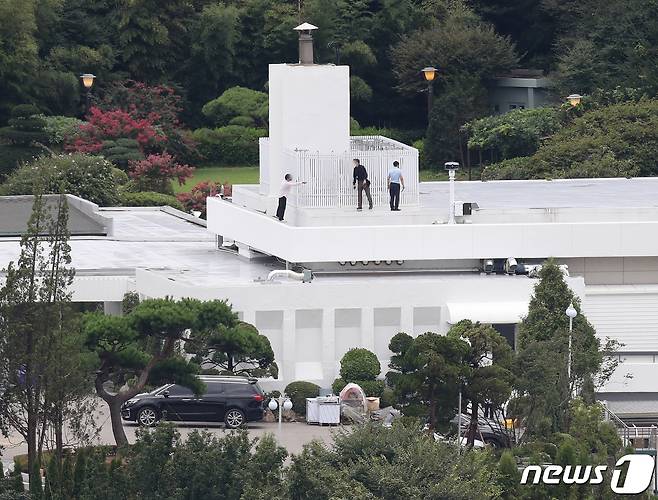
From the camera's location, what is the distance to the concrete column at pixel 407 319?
45.5 metres

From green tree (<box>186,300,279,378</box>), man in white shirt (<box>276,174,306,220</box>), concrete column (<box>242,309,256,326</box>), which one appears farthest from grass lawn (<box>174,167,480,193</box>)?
green tree (<box>186,300,279,378</box>)

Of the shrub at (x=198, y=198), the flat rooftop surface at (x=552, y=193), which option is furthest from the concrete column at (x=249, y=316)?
the shrub at (x=198, y=198)

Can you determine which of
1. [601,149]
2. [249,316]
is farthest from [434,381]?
[601,149]

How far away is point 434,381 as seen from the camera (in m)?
40.8

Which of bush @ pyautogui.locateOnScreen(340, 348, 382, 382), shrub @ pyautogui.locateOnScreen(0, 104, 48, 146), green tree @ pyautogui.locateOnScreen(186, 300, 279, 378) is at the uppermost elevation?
shrub @ pyautogui.locateOnScreen(0, 104, 48, 146)

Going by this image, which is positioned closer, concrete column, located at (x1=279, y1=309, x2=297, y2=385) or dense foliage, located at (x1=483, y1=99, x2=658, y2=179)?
concrete column, located at (x1=279, y1=309, x2=297, y2=385)

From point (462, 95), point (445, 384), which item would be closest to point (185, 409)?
point (445, 384)

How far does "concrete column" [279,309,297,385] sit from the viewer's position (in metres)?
45.2

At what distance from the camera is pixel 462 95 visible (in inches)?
3189

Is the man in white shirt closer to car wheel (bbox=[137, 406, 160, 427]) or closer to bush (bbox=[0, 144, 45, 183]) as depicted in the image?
car wheel (bbox=[137, 406, 160, 427])

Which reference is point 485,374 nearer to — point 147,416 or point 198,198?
point 147,416

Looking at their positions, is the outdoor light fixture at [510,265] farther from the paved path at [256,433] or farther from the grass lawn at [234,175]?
the grass lawn at [234,175]

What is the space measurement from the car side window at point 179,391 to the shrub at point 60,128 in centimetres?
3327

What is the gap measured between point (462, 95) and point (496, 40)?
377 cm
